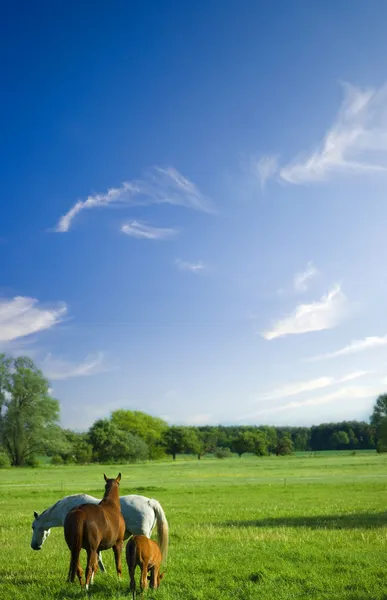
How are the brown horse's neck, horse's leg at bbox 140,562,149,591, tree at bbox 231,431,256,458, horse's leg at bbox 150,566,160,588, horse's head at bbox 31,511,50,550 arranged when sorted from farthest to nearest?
tree at bbox 231,431,256,458 < horse's head at bbox 31,511,50,550 < the brown horse's neck < horse's leg at bbox 150,566,160,588 < horse's leg at bbox 140,562,149,591

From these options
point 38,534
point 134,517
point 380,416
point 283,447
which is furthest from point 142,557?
point 283,447

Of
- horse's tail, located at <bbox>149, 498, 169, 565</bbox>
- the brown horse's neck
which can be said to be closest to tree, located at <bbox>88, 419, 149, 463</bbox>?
horse's tail, located at <bbox>149, 498, 169, 565</bbox>

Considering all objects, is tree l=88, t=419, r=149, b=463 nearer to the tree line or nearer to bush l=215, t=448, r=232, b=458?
the tree line

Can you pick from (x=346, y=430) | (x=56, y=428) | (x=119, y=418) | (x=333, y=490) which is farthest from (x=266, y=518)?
(x=346, y=430)

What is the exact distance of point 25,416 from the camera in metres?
94.3

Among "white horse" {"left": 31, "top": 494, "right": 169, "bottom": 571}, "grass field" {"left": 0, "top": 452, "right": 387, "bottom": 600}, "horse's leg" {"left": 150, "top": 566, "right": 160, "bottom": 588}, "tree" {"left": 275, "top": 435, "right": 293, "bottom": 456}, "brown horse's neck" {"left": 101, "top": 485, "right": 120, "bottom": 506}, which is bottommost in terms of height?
"grass field" {"left": 0, "top": 452, "right": 387, "bottom": 600}

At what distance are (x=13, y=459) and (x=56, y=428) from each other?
887 cm

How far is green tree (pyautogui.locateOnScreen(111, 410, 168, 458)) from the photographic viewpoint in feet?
487

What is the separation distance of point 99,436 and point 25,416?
2385 cm

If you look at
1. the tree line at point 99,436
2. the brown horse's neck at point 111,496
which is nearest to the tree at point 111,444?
the tree line at point 99,436

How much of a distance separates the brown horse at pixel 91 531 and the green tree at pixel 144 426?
136 m

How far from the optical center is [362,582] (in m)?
11.4

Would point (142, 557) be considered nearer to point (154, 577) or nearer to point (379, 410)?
point (154, 577)

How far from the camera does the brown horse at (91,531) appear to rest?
1010 cm
